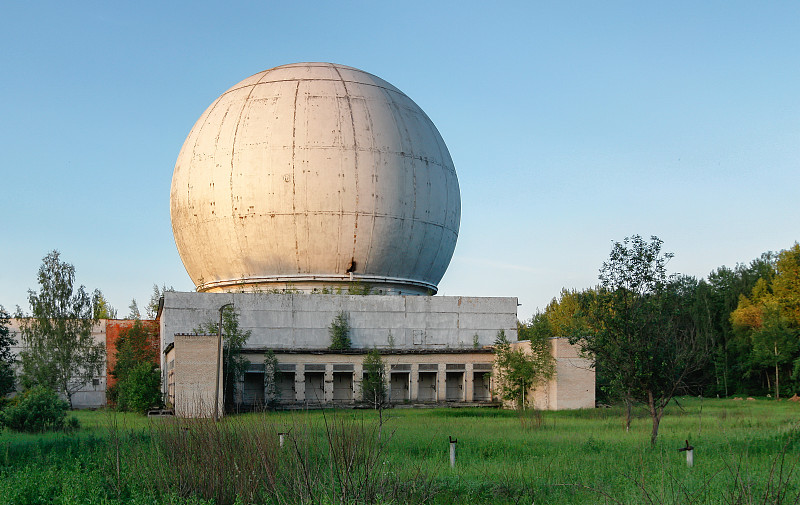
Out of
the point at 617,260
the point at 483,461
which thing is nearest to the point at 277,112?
the point at 617,260

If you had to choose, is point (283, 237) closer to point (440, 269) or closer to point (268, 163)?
point (268, 163)

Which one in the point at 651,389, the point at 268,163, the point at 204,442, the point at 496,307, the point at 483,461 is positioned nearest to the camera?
the point at 204,442

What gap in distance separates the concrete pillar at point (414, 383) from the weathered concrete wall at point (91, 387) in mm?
15538

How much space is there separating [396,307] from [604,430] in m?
17.7

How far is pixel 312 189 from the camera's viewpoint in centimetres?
3659

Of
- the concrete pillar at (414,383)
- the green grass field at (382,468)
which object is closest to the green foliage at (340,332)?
the concrete pillar at (414,383)

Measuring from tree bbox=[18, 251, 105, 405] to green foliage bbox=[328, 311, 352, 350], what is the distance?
11.5 metres

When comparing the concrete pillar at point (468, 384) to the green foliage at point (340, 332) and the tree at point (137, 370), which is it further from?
the tree at point (137, 370)

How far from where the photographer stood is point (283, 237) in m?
37.0

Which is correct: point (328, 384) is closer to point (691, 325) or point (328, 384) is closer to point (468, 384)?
point (468, 384)

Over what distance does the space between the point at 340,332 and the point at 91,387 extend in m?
14.1

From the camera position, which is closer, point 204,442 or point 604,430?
point 204,442

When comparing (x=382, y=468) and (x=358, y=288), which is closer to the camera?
(x=382, y=468)

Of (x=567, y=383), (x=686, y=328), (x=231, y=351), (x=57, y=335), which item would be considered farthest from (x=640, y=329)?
(x=57, y=335)
